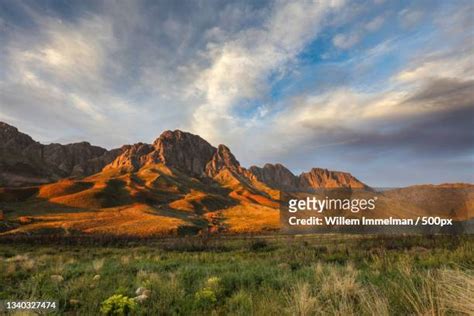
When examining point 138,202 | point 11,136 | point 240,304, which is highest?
point 11,136

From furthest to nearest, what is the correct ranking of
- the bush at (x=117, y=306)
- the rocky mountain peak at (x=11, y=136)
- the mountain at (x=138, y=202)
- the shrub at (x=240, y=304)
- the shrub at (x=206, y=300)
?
the rocky mountain peak at (x=11, y=136)
the mountain at (x=138, y=202)
the shrub at (x=206, y=300)
the shrub at (x=240, y=304)
the bush at (x=117, y=306)

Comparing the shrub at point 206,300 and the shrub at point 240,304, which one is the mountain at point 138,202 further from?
the shrub at point 206,300

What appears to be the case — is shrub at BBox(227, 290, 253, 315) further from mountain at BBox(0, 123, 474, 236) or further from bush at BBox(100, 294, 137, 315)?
mountain at BBox(0, 123, 474, 236)

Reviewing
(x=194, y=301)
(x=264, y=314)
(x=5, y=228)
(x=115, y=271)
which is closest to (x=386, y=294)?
(x=264, y=314)

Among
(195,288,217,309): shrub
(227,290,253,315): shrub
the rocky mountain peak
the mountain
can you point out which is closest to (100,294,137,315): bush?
(195,288,217,309): shrub

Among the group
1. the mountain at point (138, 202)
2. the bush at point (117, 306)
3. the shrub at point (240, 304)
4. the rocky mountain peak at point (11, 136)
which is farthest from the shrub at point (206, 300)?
the rocky mountain peak at point (11, 136)

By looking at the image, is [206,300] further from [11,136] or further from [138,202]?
[11,136]

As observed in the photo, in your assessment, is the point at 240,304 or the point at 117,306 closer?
the point at 117,306

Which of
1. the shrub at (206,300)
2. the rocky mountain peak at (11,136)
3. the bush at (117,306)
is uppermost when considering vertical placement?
the rocky mountain peak at (11,136)

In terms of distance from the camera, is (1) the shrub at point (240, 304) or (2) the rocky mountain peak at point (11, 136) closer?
(1) the shrub at point (240, 304)

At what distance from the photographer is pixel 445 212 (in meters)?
43.3

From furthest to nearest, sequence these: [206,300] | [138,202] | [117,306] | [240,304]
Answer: [138,202] < [206,300] < [240,304] < [117,306]

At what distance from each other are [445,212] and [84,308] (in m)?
49.2

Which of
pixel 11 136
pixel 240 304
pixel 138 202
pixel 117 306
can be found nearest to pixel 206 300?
pixel 240 304
